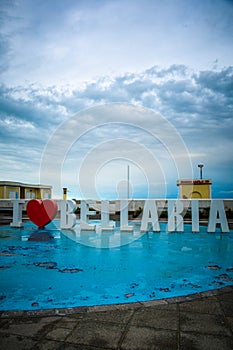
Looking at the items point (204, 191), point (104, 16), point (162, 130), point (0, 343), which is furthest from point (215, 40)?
point (204, 191)

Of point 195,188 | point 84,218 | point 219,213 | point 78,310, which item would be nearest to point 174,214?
point 219,213

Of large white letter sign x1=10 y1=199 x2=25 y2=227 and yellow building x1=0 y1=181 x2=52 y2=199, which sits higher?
yellow building x1=0 y1=181 x2=52 y2=199

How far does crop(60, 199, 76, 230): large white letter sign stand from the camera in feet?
43.3

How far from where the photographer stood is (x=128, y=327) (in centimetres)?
286

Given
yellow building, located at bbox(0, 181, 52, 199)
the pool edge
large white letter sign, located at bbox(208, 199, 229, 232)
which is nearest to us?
the pool edge

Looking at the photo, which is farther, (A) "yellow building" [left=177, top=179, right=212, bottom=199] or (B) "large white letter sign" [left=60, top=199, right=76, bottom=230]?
Result: (A) "yellow building" [left=177, top=179, right=212, bottom=199]

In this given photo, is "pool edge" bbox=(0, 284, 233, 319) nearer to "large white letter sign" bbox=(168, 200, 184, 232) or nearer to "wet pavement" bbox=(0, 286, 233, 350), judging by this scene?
"wet pavement" bbox=(0, 286, 233, 350)

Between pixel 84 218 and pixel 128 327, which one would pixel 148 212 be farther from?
pixel 128 327

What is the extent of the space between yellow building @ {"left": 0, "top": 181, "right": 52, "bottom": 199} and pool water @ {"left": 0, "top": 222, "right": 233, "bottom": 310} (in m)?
21.4

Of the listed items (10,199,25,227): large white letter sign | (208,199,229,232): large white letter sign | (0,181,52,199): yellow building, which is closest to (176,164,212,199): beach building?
(208,199,229,232): large white letter sign

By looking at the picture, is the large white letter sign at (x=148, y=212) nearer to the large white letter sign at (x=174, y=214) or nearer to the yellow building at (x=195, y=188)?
the large white letter sign at (x=174, y=214)

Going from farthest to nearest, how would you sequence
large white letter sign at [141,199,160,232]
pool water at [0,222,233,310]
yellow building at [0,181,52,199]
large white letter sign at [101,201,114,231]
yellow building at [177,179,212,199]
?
yellow building at [0,181,52,199], yellow building at [177,179,212,199], large white letter sign at [101,201,114,231], large white letter sign at [141,199,160,232], pool water at [0,222,233,310]

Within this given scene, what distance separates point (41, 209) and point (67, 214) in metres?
1.31

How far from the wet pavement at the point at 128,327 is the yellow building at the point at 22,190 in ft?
93.9
